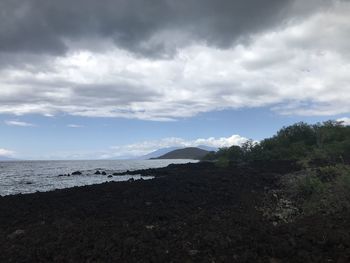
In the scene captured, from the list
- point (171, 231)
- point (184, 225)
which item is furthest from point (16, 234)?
point (184, 225)

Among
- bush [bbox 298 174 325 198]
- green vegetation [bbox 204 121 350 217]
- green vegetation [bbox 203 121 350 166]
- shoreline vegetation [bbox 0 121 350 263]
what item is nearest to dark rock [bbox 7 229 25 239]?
shoreline vegetation [bbox 0 121 350 263]

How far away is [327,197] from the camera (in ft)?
62.2

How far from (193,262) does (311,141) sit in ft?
325

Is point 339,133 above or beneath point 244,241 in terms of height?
above

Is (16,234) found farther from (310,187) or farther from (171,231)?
(310,187)

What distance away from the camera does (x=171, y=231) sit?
14898 millimetres

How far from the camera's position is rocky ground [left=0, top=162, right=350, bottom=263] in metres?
11.5

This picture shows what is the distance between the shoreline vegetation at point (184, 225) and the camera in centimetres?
1164

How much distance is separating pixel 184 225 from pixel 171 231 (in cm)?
141

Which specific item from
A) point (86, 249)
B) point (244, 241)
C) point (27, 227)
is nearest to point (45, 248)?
point (86, 249)

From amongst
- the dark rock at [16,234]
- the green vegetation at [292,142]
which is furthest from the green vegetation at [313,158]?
the dark rock at [16,234]

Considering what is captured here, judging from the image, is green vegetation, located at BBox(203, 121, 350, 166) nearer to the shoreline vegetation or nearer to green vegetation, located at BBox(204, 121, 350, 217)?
green vegetation, located at BBox(204, 121, 350, 217)

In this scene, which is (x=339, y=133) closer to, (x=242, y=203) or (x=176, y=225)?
(x=242, y=203)

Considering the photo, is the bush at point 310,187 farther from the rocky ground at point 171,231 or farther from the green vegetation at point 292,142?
the green vegetation at point 292,142
